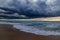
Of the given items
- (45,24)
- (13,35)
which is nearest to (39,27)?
(45,24)

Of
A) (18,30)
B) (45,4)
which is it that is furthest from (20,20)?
(45,4)

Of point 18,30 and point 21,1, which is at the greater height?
point 21,1

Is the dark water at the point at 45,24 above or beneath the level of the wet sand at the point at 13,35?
above

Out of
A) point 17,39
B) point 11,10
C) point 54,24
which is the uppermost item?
point 11,10

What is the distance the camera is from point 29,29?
78.8 inches

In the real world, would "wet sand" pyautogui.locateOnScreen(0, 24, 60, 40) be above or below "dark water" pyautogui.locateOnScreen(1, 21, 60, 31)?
below

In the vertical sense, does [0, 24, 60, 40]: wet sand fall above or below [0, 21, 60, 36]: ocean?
below

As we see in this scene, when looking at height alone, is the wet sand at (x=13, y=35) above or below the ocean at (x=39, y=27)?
below

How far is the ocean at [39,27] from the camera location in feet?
6.55

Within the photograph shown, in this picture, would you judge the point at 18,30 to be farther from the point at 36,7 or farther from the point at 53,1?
the point at 53,1

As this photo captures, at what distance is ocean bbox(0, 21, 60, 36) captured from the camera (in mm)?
1995

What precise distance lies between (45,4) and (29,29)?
0.29 meters

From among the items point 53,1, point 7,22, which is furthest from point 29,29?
point 53,1

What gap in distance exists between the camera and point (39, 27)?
2.00 metres
